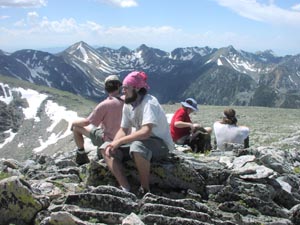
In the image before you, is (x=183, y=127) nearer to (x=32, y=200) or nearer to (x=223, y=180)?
(x=223, y=180)

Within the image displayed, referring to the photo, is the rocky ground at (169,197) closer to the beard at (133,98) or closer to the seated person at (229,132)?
the beard at (133,98)

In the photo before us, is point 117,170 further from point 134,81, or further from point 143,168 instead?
point 134,81

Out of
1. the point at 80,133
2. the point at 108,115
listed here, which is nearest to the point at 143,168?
the point at 108,115

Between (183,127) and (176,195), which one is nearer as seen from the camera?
(176,195)

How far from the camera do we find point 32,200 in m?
9.66

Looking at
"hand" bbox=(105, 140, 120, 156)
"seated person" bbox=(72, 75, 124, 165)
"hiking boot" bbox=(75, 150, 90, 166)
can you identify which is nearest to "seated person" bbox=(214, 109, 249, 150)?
"seated person" bbox=(72, 75, 124, 165)

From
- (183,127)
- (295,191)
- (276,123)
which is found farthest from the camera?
(276,123)

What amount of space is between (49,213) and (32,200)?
1.50 feet

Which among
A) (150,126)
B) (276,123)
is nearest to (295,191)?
(150,126)

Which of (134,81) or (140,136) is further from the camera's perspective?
(134,81)

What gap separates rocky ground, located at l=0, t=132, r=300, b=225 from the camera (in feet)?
31.2

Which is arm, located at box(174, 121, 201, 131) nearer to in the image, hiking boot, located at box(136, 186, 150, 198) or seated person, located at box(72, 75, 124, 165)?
seated person, located at box(72, 75, 124, 165)

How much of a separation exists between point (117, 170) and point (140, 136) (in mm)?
1062

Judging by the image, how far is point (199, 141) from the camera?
19.9 meters
